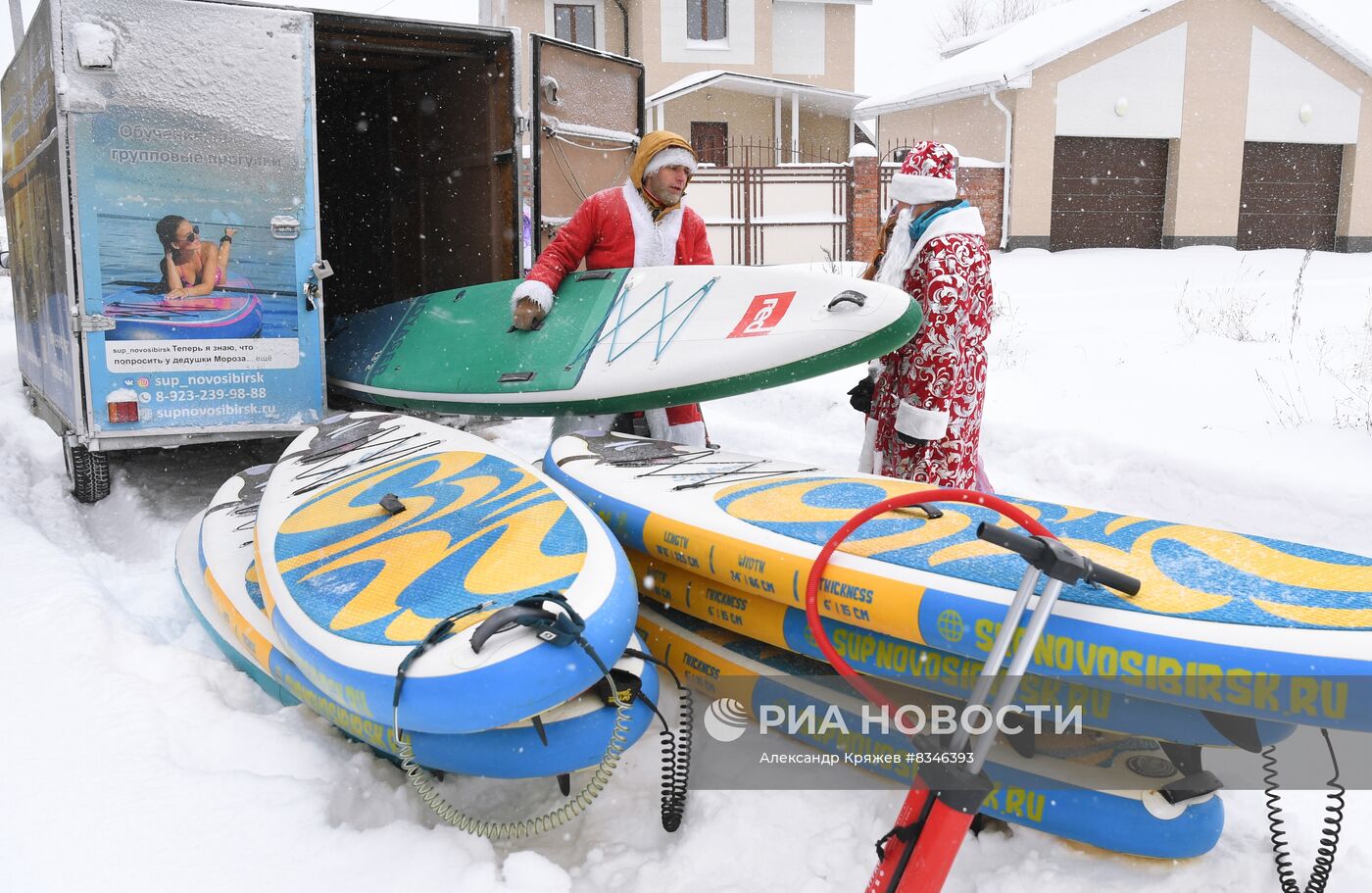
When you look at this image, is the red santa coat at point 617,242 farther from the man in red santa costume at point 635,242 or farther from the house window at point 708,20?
the house window at point 708,20

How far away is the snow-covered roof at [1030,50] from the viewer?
52.7 ft

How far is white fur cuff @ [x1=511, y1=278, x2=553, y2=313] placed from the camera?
525cm

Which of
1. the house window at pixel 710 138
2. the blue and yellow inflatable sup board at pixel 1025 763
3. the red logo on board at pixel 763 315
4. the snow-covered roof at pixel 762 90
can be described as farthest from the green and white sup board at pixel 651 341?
the house window at pixel 710 138

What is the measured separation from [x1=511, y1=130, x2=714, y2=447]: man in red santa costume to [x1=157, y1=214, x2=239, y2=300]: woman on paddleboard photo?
4.66ft

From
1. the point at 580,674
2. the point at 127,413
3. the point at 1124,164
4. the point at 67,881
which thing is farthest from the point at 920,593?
the point at 1124,164

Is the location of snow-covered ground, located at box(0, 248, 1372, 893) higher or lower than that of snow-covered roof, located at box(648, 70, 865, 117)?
lower

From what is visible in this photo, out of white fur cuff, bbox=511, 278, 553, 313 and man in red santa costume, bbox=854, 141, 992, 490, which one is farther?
white fur cuff, bbox=511, 278, 553, 313

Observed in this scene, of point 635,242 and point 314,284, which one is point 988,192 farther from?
point 314,284

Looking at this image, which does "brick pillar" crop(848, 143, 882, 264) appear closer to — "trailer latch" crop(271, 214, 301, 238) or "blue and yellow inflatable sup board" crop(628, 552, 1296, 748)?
"trailer latch" crop(271, 214, 301, 238)

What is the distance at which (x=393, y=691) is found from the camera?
2334mm

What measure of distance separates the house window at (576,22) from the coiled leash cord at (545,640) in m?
23.1

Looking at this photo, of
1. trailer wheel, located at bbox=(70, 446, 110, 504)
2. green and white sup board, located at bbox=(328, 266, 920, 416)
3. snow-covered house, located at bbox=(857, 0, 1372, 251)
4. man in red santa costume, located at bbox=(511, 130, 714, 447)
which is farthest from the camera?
snow-covered house, located at bbox=(857, 0, 1372, 251)

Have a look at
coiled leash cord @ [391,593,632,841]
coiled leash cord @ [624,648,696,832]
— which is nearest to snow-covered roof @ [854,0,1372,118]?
coiled leash cord @ [624,648,696,832]

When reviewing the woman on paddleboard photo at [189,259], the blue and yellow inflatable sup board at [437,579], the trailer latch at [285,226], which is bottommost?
the blue and yellow inflatable sup board at [437,579]
